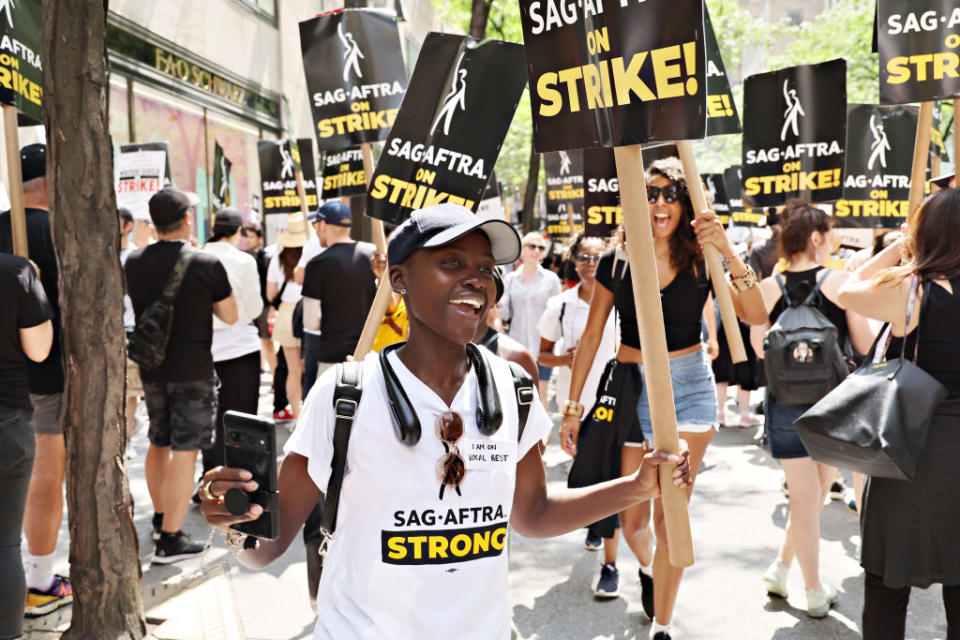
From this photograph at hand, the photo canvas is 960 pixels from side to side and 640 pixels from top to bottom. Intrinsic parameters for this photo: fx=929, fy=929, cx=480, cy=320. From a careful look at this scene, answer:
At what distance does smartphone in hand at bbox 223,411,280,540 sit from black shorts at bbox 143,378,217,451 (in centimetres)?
395

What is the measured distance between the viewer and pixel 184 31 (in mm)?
14164

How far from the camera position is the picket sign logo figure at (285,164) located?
10250mm

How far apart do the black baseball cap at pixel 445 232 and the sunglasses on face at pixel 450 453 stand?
1.26 ft

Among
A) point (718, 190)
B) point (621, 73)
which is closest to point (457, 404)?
point (621, 73)

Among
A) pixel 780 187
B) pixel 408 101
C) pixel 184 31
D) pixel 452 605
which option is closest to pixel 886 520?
pixel 452 605

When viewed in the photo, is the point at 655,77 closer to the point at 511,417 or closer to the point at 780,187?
the point at 511,417

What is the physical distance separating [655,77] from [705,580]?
3449mm

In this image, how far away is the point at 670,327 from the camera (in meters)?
4.45

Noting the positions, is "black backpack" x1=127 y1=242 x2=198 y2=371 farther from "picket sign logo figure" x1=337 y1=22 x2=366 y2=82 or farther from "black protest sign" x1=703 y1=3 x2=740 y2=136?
"black protest sign" x1=703 y1=3 x2=740 y2=136

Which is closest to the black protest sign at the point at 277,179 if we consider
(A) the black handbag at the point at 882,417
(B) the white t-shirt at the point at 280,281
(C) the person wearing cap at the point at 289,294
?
(C) the person wearing cap at the point at 289,294

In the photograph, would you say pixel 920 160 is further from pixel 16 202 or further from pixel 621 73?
pixel 16 202

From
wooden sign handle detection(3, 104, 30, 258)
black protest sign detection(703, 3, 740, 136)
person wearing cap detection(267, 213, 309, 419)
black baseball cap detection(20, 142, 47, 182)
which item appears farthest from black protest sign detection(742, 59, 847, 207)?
wooden sign handle detection(3, 104, 30, 258)

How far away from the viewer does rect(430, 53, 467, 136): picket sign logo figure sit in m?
4.48

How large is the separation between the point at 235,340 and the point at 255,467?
486 cm
